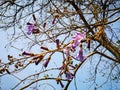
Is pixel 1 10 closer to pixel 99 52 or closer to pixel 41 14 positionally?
pixel 41 14

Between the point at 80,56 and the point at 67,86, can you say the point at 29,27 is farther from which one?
the point at 67,86

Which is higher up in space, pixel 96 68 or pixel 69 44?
pixel 96 68

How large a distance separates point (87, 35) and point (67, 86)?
167 cm

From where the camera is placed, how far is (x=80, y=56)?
2578mm

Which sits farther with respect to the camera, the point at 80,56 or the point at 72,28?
the point at 72,28

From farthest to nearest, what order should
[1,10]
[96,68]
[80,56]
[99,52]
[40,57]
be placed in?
1. [1,10]
2. [96,68]
3. [99,52]
4. [80,56]
5. [40,57]

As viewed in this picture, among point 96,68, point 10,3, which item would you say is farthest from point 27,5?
point 96,68

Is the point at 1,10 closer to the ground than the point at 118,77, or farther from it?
farther from it

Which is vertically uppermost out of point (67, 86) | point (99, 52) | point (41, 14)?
point (41, 14)

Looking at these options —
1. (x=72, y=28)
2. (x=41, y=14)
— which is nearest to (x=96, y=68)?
(x=41, y=14)

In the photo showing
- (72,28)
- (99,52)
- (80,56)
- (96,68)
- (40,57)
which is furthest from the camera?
(96,68)

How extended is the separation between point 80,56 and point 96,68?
11.7 ft

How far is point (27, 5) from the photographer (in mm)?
6953

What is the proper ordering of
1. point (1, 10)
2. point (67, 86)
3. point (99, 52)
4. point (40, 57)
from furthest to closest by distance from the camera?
point (1, 10) → point (99, 52) → point (67, 86) → point (40, 57)
